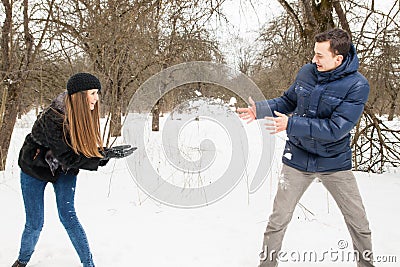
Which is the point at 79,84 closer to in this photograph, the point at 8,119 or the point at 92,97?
the point at 92,97

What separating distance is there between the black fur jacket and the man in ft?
3.45

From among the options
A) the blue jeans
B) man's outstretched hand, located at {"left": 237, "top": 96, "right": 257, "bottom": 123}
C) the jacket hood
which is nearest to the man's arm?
man's outstretched hand, located at {"left": 237, "top": 96, "right": 257, "bottom": 123}

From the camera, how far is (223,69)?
381cm

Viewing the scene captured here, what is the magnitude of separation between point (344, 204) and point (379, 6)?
3800mm

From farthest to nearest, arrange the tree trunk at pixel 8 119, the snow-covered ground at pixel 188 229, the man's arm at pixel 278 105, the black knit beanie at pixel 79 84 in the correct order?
the tree trunk at pixel 8 119 → the snow-covered ground at pixel 188 229 → the man's arm at pixel 278 105 → the black knit beanie at pixel 79 84

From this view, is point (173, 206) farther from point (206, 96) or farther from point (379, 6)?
point (379, 6)

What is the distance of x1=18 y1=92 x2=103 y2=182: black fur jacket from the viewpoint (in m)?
1.74

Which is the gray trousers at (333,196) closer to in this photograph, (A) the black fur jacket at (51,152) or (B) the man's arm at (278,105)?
(B) the man's arm at (278,105)

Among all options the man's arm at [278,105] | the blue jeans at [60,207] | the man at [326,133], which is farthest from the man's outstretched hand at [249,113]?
the blue jeans at [60,207]

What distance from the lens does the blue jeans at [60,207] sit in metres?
1.89

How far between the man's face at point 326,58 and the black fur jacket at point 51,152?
1.30m

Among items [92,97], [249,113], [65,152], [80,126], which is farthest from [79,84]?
[249,113]

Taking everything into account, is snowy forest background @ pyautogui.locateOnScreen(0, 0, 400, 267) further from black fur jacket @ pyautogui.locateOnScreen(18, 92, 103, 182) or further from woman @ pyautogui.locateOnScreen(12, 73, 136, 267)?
black fur jacket @ pyautogui.locateOnScreen(18, 92, 103, 182)

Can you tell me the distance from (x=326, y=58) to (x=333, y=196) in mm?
761
